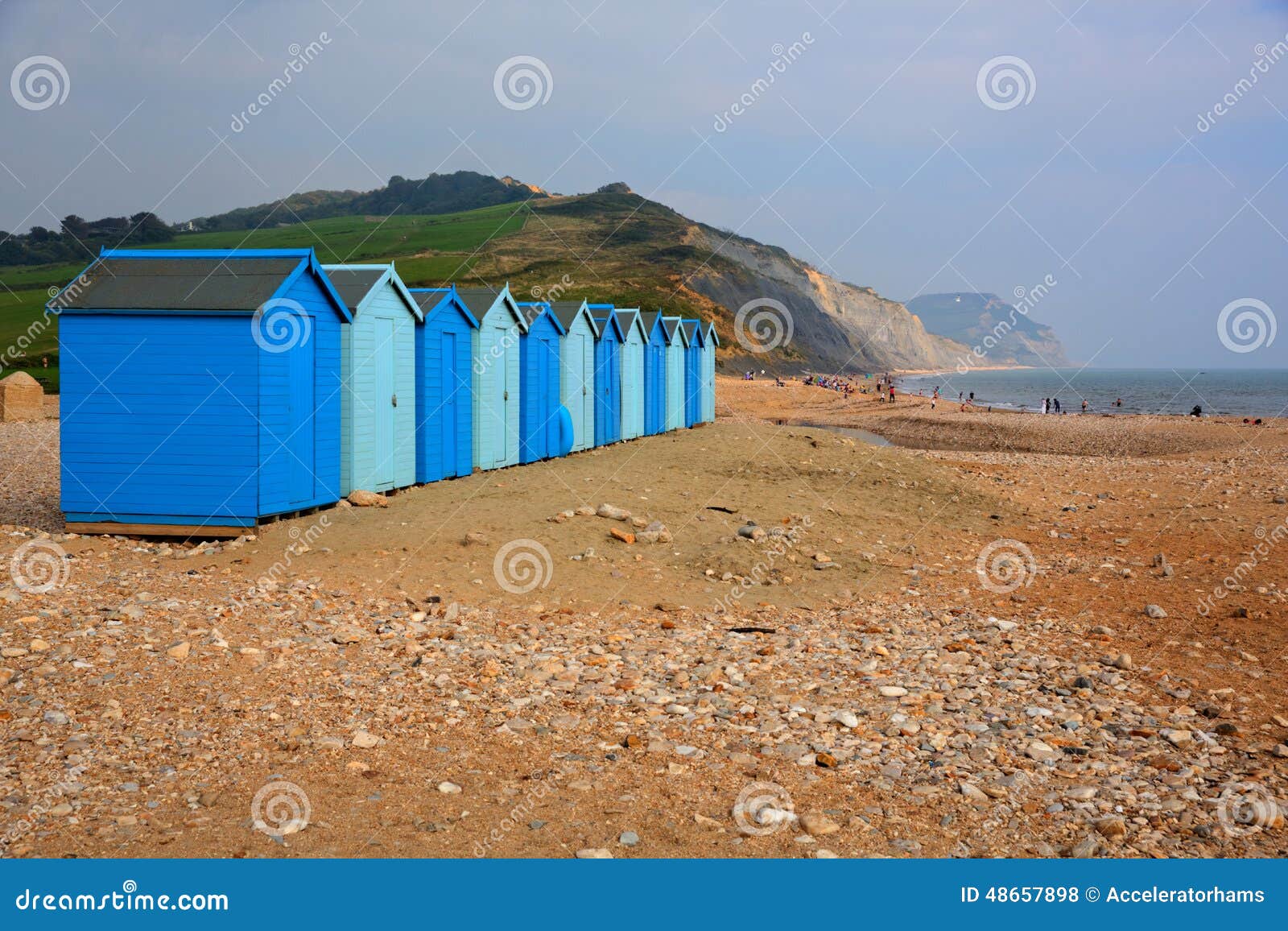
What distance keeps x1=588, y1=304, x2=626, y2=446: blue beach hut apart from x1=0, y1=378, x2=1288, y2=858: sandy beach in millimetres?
9195

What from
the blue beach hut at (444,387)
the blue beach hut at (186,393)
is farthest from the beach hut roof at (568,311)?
the blue beach hut at (186,393)

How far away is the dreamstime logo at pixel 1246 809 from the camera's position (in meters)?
5.30

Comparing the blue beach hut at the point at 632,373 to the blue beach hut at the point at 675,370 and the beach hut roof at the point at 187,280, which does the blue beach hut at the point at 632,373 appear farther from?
the beach hut roof at the point at 187,280

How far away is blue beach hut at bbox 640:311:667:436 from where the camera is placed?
2822 centimetres

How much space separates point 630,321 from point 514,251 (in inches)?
3013

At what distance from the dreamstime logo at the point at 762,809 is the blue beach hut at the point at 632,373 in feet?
66.3

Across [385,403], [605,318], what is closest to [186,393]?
[385,403]

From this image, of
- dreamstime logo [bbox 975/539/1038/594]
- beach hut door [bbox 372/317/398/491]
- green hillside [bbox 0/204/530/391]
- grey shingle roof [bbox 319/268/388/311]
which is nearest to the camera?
dreamstime logo [bbox 975/539/1038/594]

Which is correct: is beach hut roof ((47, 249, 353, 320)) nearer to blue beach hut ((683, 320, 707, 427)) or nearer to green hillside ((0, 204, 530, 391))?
blue beach hut ((683, 320, 707, 427))

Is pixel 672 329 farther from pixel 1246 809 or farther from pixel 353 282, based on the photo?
pixel 1246 809

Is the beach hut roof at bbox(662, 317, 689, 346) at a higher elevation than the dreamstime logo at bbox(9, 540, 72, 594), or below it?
higher

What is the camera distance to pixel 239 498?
38.9 feet

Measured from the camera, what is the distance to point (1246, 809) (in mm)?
5500

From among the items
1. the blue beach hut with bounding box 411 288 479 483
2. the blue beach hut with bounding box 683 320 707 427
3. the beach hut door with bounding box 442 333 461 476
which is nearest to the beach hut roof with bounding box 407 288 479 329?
the blue beach hut with bounding box 411 288 479 483
